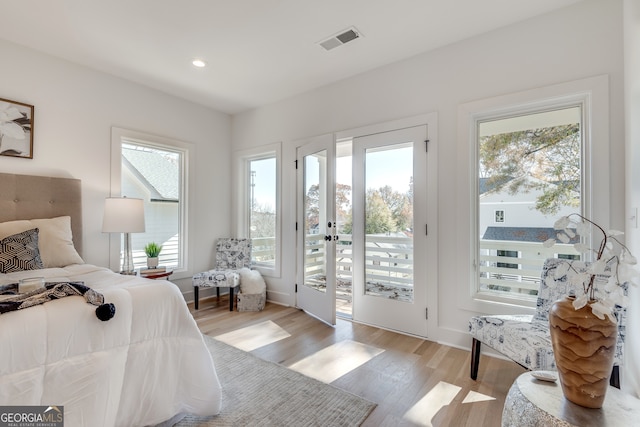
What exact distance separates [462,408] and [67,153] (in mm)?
3993

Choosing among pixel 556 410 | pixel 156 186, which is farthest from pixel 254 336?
pixel 556 410

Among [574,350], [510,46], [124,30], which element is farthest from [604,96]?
[124,30]

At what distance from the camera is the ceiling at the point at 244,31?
7.34ft

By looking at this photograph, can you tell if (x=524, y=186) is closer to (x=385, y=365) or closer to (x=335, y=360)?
(x=385, y=365)

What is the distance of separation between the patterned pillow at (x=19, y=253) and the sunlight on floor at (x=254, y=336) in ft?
5.07

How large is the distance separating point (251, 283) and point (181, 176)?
1.72 meters

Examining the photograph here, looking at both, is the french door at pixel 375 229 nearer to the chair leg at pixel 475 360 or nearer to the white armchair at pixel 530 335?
the chair leg at pixel 475 360

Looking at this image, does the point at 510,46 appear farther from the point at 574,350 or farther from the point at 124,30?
the point at 124,30

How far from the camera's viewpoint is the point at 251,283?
3756 millimetres

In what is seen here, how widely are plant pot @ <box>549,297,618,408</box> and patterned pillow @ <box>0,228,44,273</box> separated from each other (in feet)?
10.5

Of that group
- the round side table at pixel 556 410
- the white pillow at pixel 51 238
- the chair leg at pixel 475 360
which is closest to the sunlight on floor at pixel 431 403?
the chair leg at pixel 475 360

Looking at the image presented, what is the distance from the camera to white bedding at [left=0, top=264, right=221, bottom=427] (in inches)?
44.8

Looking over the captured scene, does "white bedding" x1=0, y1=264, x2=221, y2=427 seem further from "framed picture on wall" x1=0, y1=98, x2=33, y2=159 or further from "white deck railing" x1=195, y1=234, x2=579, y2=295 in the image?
"white deck railing" x1=195, y1=234, x2=579, y2=295

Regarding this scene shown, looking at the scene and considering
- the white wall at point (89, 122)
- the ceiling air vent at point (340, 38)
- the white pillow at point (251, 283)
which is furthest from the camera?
the white pillow at point (251, 283)
